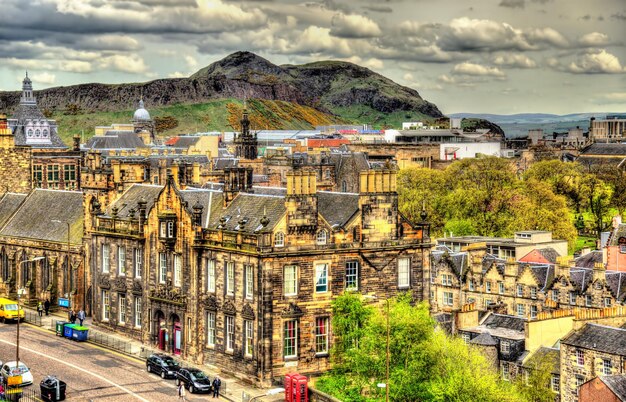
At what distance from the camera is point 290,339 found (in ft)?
215

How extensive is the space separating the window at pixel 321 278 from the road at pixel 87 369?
34.6 feet

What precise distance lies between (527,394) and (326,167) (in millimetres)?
87602

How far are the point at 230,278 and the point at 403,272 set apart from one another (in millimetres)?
12349

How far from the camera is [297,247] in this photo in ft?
215

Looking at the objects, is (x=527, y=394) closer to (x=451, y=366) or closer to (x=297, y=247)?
(x=451, y=366)

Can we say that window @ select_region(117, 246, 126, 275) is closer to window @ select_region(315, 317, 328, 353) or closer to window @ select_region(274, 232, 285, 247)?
window @ select_region(274, 232, 285, 247)

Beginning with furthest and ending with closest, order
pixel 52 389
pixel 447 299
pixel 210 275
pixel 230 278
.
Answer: pixel 447 299
pixel 210 275
pixel 230 278
pixel 52 389

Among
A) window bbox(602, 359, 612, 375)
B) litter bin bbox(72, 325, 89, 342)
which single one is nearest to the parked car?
litter bin bbox(72, 325, 89, 342)

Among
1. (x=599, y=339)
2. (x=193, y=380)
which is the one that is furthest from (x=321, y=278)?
(x=599, y=339)

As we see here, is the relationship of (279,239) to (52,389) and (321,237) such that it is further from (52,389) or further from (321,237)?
(52,389)

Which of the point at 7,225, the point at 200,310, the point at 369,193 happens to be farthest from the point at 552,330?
the point at 7,225

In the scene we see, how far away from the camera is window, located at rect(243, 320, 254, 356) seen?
65.4m

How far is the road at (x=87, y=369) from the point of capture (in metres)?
60.6

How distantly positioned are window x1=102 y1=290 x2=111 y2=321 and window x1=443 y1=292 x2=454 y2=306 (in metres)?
37.8
